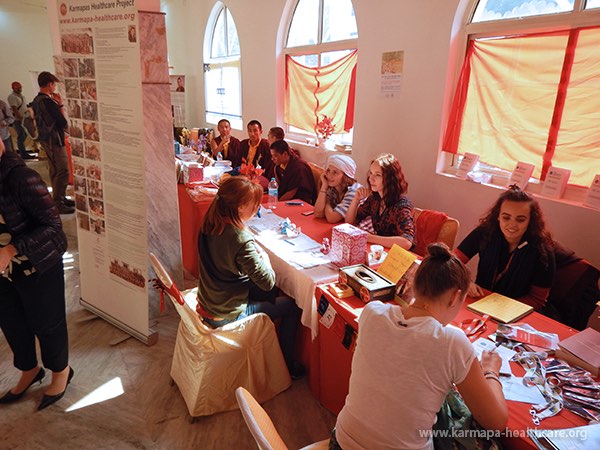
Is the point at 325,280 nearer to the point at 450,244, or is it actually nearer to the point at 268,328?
the point at 268,328

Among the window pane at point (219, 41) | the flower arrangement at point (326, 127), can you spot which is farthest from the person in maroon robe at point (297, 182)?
the window pane at point (219, 41)

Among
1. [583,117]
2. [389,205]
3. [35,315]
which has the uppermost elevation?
[583,117]

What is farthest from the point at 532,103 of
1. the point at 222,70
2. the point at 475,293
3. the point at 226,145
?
the point at 222,70

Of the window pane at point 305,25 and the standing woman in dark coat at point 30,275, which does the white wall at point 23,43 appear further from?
the standing woman in dark coat at point 30,275

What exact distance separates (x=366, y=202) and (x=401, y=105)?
3.81ft

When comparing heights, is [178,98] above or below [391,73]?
below

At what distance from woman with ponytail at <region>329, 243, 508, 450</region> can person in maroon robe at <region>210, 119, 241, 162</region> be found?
168 inches

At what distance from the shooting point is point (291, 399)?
2.11 metres

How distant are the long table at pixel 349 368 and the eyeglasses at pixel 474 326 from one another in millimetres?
18

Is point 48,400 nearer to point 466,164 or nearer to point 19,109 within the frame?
point 466,164

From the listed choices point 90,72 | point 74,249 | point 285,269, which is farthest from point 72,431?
point 74,249

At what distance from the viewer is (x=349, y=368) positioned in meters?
1.76

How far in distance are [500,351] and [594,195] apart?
146 cm

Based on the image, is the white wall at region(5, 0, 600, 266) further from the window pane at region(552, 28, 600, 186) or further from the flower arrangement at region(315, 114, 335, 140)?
the flower arrangement at region(315, 114, 335, 140)
